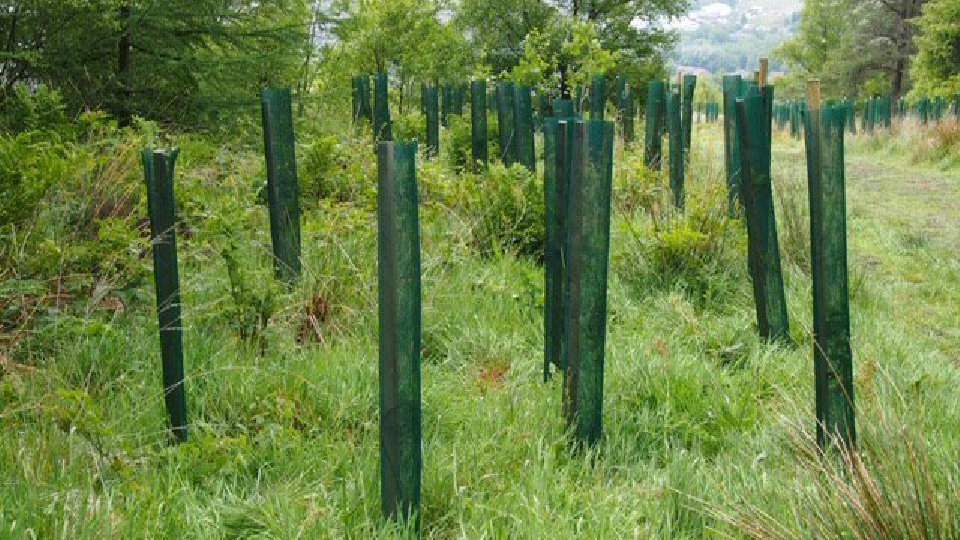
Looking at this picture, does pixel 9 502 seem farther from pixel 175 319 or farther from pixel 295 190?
pixel 295 190

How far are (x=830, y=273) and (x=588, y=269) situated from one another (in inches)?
27.3

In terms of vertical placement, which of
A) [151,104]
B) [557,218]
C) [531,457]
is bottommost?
[531,457]

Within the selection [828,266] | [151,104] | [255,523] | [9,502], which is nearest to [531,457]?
[255,523]

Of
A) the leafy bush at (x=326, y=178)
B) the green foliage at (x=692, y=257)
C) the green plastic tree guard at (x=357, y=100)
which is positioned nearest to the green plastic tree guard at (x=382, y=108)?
the green plastic tree guard at (x=357, y=100)

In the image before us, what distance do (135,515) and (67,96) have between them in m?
4.88

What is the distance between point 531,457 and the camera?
8.75 feet

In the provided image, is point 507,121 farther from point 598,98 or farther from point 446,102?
point 446,102

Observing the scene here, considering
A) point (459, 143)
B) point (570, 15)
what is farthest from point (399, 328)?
point (570, 15)

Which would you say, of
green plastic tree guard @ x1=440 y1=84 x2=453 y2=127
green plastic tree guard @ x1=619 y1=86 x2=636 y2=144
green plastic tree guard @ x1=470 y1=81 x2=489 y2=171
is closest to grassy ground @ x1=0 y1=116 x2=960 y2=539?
green plastic tree guard @ x1=470 y1=81 x2=489 y2=171

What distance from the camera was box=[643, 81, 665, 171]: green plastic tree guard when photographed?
22.6 feet

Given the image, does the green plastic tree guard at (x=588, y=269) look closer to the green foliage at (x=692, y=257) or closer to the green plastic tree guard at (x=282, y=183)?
the green plastic tree guard at (x=282, y=183)

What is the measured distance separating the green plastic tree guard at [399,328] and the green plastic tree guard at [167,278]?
799 mm

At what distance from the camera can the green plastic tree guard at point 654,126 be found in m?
6.89

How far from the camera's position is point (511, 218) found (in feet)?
17.2
